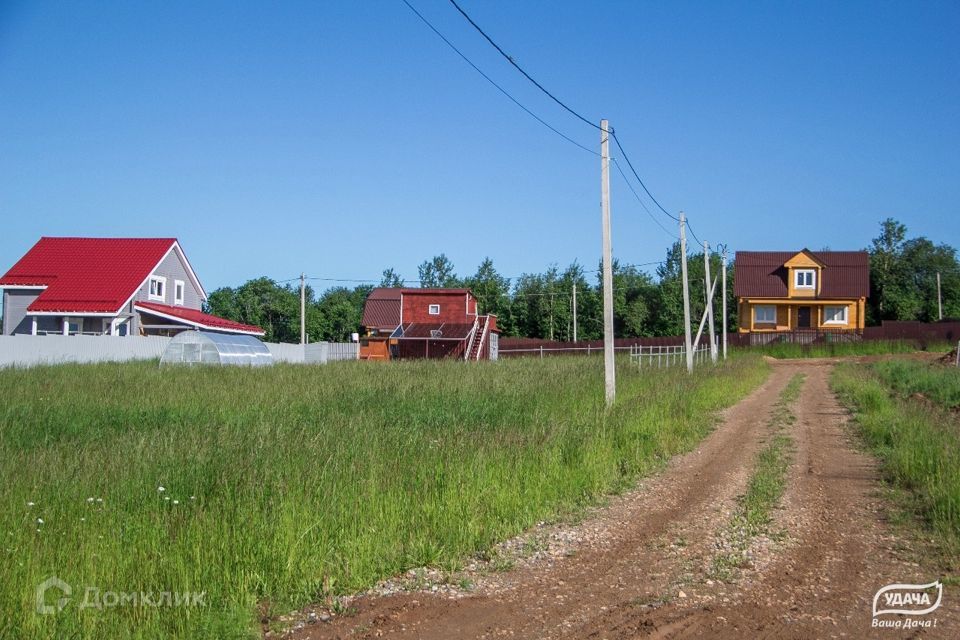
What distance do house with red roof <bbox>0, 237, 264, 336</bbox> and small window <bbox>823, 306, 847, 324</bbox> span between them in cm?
4326

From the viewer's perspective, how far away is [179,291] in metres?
46.7

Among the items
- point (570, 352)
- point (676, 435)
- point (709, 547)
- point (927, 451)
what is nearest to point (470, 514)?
point (709, 547)

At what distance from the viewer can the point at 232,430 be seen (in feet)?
32.4

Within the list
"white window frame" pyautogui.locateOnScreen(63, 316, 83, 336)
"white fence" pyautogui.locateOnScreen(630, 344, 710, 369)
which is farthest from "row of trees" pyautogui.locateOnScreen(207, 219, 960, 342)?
"white window frame" pyautogui.locateOnScreen(63, 316, 83, 336)

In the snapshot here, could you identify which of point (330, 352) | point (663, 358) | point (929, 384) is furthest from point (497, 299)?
point (929, 384)

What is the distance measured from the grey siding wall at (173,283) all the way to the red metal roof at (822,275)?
126 ft

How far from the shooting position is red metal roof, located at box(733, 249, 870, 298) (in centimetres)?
5862

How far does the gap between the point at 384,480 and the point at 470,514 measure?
90 centimetres

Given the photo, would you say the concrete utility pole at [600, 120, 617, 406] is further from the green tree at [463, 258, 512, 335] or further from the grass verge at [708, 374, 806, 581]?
the green tree at [463, 258, 512, 335]

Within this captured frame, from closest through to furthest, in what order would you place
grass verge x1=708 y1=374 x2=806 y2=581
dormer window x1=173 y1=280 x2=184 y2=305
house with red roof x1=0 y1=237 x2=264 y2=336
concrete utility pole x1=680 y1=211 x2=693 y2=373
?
grass verge x1=708 y1=374 x2=806 y2=581
concrete utility pole x1=680 y1=211 x2=693 y2=373
house with red roof x1=0 y1=237 x2=264 y2=336
dormer window x1=173 y1=280 x2=184 y2=305

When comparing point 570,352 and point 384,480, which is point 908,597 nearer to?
point 384,480

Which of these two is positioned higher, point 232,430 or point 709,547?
point 232,430

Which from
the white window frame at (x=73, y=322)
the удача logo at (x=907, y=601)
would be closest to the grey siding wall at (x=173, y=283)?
the white window frame at (x=73, y=322)

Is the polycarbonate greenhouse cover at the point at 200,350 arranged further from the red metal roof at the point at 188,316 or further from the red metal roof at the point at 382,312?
the red metal roof at the point at 382,312
